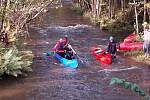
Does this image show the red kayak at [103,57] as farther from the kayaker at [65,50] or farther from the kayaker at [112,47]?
the kayaker at [65,50]

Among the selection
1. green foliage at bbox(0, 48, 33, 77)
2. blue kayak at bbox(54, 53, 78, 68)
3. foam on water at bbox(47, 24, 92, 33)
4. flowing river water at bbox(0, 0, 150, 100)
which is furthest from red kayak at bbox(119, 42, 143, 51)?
foam on water at bbox(47, 24, 92, 33)

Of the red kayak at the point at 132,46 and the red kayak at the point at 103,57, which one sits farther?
Answer: the red kayak at the point at 132,46

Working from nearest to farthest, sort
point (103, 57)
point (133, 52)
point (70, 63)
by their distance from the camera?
point (70, 63) → point (103, 57) → point (133, 52)

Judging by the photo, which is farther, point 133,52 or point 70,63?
point 133,52

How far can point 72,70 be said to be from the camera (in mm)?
16938

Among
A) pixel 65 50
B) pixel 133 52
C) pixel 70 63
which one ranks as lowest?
pixel 133 52

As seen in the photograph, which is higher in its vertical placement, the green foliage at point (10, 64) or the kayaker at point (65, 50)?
the green foliage at point (10, 64)

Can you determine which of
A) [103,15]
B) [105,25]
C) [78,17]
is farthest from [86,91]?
[78,17]

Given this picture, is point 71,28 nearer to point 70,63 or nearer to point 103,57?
point 103,57

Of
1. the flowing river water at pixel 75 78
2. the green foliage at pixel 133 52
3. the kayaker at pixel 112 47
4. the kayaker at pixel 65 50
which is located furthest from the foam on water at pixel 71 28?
Result: the kayaker at pixel 112 47

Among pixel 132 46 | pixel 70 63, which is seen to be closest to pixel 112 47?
pixel 132 46

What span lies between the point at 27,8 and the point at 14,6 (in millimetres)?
1214

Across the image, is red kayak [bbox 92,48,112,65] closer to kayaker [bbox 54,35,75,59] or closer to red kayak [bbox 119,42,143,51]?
kayaker [bbox 54,35,75,59]

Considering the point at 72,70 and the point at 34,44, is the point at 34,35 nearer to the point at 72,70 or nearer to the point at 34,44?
the point at 34,44
